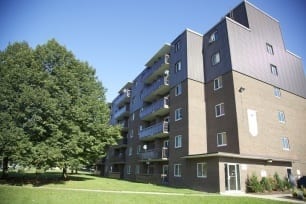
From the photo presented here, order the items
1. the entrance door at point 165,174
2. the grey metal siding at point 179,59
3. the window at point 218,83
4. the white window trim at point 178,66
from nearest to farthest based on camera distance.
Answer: the window at point 218,83
the grey metal siding at point 179,59
the entrance door at point 165,174
the white window trim at point 178,66

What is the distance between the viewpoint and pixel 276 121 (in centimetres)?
2798

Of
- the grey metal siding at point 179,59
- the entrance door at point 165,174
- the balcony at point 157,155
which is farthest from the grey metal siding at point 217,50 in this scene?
the entrance door at point 165,174

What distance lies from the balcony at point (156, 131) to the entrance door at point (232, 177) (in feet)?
35.3

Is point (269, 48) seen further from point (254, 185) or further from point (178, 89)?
point (254, 185)

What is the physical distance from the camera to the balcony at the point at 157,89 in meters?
33.3

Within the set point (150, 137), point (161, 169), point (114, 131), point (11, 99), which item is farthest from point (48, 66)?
point (161, 169)

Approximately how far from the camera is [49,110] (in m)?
23.4

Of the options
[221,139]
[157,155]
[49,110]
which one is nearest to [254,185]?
[221,139]

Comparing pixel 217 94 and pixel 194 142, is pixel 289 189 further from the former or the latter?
pixel 217 94

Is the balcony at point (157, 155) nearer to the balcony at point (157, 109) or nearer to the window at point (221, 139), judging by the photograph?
the balcony at point (157, 109)

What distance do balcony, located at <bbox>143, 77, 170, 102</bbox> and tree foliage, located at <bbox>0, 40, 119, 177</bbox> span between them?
9326 millimetres

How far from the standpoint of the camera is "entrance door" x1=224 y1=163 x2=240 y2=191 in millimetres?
21250

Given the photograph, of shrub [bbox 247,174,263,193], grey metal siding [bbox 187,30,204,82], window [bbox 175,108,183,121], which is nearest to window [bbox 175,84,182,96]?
grey metal siding [bbox 187,30,204,82]

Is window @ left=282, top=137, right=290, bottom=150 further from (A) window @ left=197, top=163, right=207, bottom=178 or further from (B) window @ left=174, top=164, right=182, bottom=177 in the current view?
(B) window @ left=174, top=164, right=182, bottom=177
